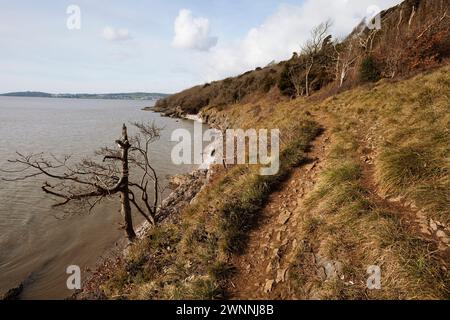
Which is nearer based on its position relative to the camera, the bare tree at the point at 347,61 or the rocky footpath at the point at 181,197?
the rocky footpath at the point at 181,197

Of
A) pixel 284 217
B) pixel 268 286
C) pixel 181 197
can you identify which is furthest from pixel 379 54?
pixel 268 286

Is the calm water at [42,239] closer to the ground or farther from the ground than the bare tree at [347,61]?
closer to the ground

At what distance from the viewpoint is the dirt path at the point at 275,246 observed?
481 cm

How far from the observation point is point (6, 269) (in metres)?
10.8

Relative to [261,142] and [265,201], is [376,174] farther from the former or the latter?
[261,142]

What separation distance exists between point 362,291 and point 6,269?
532 inches

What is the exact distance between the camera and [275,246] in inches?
226

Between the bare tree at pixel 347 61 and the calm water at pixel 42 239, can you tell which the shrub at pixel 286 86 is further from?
the calm water at pixel 42 239

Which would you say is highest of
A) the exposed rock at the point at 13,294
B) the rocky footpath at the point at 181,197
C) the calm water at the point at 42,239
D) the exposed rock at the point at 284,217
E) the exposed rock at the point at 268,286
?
the exposed rock at the point at 284,217

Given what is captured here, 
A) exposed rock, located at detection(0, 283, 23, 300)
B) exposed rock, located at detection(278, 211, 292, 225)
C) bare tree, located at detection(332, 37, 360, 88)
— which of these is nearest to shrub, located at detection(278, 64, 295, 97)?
bare tree, located at detection(332, 37, 360, 88)

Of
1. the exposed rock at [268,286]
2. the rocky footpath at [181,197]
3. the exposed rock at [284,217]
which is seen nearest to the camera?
the exposed rock at [268,286]

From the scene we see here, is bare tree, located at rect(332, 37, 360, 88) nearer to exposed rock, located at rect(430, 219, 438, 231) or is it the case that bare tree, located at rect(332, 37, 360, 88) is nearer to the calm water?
exposed rock, located at rect(430, 219, 438, 231)


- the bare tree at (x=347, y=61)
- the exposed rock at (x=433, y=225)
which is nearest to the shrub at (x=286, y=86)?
the bare tree at (x=347, y=61)

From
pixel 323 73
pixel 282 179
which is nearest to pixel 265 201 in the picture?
pixel 282 179
